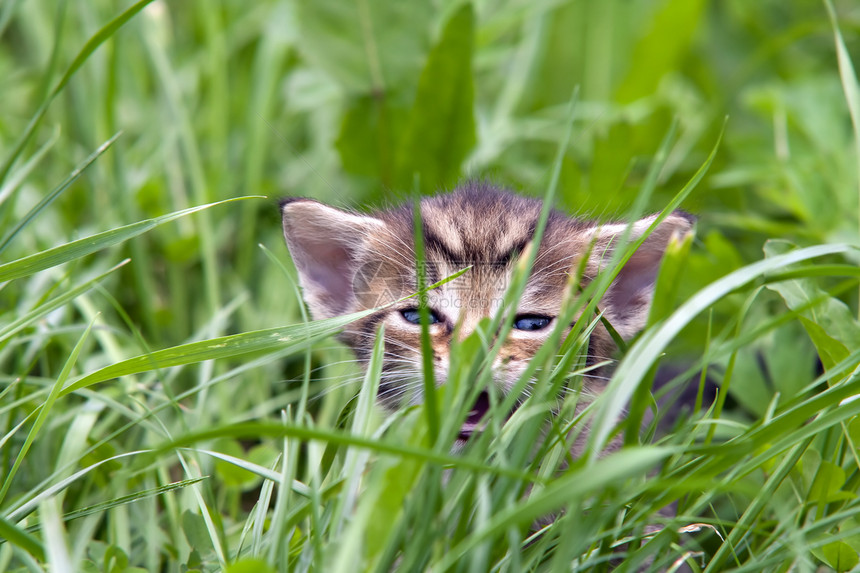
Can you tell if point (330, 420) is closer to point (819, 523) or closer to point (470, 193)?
point (470, 193)

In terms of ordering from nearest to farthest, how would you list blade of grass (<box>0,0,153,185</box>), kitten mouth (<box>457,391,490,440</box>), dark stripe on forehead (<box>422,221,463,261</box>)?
blade of grass (<box>0,0,153,185</box>) → kitten mouth (<box>457,391,490,440</box>) → dark stripe on forehead (<box>422,221,463,261</box>)

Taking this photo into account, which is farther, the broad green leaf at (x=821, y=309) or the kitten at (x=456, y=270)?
the kitten at (x=456, y=270)

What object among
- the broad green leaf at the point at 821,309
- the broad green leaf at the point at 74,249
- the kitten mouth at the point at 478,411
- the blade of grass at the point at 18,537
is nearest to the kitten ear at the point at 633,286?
the broad green leaf at the point at 821,309

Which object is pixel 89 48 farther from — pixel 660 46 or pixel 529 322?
pixel 660 46

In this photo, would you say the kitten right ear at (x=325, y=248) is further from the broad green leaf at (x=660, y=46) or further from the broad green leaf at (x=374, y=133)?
the broad green leaf at (x=660, y=46)

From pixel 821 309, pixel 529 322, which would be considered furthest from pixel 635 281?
pixel 821 309

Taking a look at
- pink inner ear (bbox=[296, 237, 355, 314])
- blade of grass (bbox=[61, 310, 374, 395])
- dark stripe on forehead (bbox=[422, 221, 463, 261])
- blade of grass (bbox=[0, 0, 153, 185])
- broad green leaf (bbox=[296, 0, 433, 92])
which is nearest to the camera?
blade of grass (bbox=[61, 310, 374, 395])

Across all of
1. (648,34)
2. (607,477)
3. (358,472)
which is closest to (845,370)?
(607,477)

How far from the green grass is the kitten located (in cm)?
15

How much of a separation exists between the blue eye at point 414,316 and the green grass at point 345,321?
0.71ft

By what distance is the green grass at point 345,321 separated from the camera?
117 cm

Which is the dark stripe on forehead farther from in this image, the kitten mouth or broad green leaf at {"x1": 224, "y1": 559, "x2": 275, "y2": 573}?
broad green leaf at {"x1": 224, "y1": 559, "x2": 275, "y2": 573}

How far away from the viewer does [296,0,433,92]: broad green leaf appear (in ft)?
9.16

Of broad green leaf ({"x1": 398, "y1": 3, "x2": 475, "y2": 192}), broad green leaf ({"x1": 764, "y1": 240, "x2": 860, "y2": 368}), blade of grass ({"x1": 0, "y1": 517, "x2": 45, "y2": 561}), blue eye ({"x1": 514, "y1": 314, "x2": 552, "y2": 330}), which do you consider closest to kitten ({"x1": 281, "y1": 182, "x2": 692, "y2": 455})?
blue eye ({"x1": 514, "y1": 314, "x2": 552, "y2": 330})
